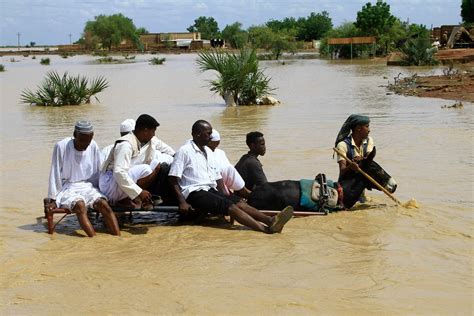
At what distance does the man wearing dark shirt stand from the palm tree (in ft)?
41.2

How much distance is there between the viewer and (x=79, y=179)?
667cm

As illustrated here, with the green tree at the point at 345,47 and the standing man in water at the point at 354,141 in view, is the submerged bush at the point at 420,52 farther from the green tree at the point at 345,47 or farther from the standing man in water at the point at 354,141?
the standing man in water at the point at 354,141

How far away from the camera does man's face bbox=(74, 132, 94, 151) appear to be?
652cm

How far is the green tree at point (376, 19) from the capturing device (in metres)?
63.6

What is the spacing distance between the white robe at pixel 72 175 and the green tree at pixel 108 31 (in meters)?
107

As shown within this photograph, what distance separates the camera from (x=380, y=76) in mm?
33719

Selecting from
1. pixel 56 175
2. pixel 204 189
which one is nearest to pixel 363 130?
pixel 204 189

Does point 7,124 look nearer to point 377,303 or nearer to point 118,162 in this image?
point 118,162

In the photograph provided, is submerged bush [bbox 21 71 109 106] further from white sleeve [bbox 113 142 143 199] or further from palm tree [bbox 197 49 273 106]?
white sleeve [bbox 113 142 143 199]

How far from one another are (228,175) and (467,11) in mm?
58820

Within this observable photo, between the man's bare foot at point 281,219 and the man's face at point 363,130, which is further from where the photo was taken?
the man's face at point 363,130

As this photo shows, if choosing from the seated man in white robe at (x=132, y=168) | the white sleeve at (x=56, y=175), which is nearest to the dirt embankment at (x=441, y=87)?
the seated man in white robe at (x=132, y=168)

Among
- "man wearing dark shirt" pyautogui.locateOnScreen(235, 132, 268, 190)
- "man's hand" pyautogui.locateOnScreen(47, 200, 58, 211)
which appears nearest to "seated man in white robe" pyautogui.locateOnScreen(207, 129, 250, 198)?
"man wearing dark shirt" pyautogui.locateOnScreen(235, 132, 268, 190)

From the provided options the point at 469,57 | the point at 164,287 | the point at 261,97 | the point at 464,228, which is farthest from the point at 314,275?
the point at 469,57
